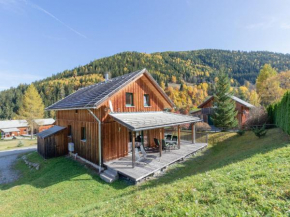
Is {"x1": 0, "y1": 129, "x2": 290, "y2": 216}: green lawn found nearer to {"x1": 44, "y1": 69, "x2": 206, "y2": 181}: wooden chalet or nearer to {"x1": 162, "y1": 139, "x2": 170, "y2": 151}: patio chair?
{"x1": 44, "y1": 69, "x2": 206, "y2": 181}: wooden chalet

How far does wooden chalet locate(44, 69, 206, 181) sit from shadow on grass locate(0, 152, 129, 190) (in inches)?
31.4

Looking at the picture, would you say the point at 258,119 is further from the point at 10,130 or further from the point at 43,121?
the point at 10,130

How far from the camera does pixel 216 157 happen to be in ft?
36.1

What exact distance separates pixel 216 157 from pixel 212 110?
54.1ft

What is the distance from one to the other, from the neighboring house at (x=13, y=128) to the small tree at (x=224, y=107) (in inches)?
2272

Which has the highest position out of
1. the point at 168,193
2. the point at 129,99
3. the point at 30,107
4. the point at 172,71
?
the point at 172,71

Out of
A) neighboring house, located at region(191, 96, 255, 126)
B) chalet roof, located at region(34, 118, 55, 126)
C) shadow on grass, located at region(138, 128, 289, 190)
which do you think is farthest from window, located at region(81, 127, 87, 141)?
chalet roof, located at region(34, 118, 55, 126)

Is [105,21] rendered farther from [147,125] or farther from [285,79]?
[285,79]

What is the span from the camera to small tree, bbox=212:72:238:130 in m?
18.9

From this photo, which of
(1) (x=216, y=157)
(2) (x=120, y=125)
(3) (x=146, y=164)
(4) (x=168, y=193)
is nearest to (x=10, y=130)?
(2) (x=120, y=125)

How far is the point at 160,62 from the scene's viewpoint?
111m

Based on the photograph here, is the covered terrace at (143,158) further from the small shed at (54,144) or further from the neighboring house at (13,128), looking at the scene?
the neighboring house at (13,128)

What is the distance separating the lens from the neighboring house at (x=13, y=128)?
1927 inches

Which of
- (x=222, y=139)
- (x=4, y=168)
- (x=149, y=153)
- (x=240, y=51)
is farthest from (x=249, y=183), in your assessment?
(x=240, y=51)
